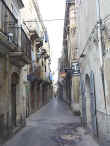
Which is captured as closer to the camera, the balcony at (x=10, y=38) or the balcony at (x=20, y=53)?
the balcony at (x=10, y=38)

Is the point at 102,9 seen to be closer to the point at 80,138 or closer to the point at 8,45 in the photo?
the point at 8,45

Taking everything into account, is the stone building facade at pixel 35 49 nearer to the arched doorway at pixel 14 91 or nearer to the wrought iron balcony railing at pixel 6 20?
the wrought iron balcony railing at pixel 6 20

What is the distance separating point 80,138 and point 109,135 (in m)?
2.56

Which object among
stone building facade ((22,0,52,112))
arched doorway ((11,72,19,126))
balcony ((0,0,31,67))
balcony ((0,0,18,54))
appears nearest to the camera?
balcony ((0,0,18,54))

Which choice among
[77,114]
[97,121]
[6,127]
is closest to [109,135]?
[97,121]

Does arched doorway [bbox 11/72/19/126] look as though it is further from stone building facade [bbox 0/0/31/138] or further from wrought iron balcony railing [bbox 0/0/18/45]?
wrought iron balcony railing [bbox 0/0/18/45]

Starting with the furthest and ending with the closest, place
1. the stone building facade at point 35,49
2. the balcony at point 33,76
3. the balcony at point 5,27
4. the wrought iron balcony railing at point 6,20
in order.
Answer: the stone building facade at point 35,49, the balcony at point 33,76, the wrought iron balcony railing at point 6,20, the balcony at point 5,27

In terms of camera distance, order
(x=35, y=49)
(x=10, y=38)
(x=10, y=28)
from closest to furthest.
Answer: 1. (x=10, y=38)
2. (x=10, y=28)
3. (x=35, y=49)

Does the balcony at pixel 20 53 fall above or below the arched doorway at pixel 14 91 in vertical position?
above

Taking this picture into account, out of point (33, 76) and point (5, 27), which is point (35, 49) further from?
point (5, 27)

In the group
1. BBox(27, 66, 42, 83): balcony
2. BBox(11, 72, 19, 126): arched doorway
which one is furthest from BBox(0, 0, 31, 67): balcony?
BBox(27, 66, 42, 83): balcony

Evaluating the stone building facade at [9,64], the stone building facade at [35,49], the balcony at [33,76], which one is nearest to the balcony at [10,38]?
the stone building facade at [9,64]

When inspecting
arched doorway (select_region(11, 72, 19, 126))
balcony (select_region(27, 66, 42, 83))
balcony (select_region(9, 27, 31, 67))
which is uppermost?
balcony (select_region(9, 27, 31, 67))

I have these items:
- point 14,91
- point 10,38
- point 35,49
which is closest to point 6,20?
point 10,38
